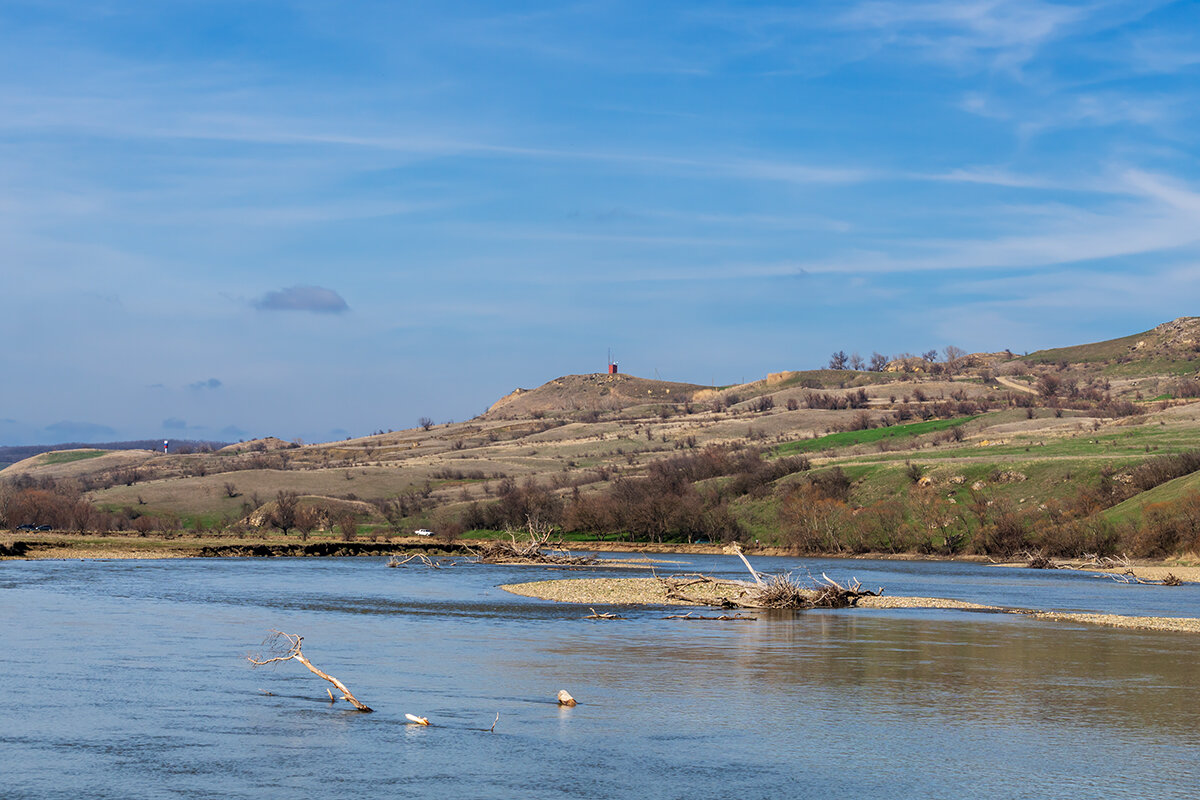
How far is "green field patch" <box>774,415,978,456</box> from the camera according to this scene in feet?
522

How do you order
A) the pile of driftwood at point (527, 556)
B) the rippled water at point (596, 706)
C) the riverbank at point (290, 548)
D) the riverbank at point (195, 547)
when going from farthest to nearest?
1. the riverbank at point (195, 547)
2. the riverbank at point (290, 548)
3. the pile of driftwood at point (527, 556)
4. the rippled water at point (596, 706)

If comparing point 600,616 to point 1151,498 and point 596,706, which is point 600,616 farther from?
point 1151,498

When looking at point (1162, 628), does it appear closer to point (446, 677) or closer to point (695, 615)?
point (695, 615)

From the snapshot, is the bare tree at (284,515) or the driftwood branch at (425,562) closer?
the driftwood branch at (425,562)

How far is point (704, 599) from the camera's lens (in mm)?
48906

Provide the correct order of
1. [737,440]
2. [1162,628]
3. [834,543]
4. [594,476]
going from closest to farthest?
[1162,628] < [834,543] < [594,476] < [737,440]

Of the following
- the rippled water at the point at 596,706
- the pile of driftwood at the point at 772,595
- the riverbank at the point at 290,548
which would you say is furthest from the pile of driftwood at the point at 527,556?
the rippled water at the point at 596,706

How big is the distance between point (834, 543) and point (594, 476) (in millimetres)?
55691

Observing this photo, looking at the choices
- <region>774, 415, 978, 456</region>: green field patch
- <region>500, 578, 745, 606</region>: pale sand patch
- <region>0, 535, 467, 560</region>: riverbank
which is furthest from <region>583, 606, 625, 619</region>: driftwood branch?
<region>774, 415, 978, 456</region>: green field patch

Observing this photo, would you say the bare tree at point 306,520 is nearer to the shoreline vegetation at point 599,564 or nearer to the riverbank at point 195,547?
the riverbank at point 195,547

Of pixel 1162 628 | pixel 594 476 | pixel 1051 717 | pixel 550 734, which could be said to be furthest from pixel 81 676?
pixel 594 476

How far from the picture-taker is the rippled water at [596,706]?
62.7ft

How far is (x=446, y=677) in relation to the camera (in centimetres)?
2933

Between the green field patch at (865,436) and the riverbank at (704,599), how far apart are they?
97.8 metres
